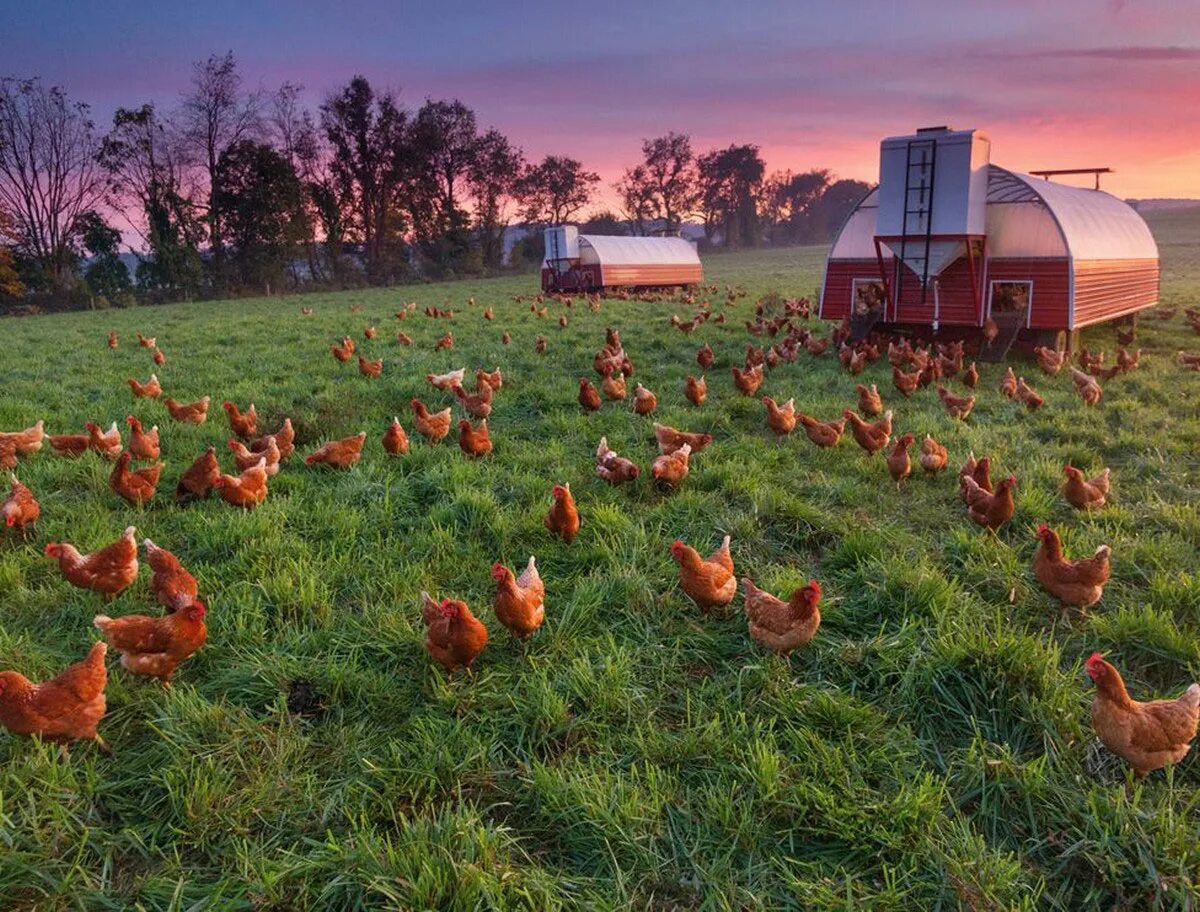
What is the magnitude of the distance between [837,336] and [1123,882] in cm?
1177

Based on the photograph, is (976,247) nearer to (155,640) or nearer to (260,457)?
(260,457)

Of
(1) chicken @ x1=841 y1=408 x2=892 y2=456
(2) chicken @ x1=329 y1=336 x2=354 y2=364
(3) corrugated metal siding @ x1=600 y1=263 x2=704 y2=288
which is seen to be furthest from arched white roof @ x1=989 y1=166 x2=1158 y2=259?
(3) corrugated metal siding @ x1=600 y1=263 x2=704 y2=288

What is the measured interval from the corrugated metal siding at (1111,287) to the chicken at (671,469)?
9582mm

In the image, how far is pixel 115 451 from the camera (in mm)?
6301

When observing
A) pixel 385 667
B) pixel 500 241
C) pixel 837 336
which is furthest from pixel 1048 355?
pixel 500 241

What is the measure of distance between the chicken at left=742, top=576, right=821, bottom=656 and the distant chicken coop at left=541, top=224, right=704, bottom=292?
90.6ft

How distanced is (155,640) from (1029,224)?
45.1 feet

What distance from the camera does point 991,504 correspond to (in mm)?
4578

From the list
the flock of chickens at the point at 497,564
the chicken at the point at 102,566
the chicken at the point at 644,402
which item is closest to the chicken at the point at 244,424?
the flock of chickens at the point at 497,564

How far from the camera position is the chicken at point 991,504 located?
4.53 m

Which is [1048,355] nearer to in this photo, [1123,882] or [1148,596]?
[1148,596]

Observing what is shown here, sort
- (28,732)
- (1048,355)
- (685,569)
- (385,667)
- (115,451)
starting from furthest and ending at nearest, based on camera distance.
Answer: (1048,355), (115,451), (685,569), (385,667), (28,732)

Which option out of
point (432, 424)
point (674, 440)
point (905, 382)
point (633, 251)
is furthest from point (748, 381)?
point (633, 251)

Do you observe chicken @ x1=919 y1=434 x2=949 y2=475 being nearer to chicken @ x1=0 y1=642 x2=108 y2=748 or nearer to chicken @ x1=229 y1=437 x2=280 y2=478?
chicken @ x1=229 y1=437 x2=280 y2=478
